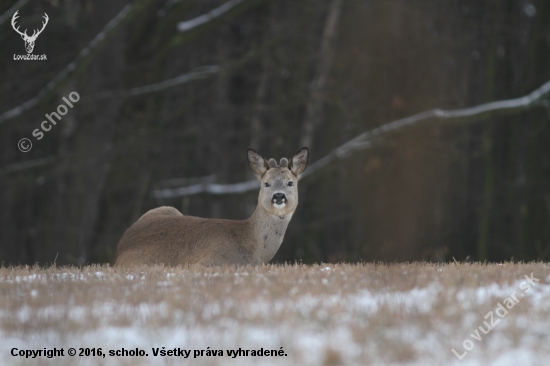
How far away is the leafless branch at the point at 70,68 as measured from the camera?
45.3 ft

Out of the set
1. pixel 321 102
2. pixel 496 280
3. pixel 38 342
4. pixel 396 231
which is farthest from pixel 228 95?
pixel 38 342

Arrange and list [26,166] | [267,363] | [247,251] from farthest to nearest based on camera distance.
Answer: [26,166] → [247,251] → [267,363]

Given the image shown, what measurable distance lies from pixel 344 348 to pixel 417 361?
40 cm

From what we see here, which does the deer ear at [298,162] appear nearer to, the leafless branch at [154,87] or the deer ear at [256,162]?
the deer ear at [256,162]

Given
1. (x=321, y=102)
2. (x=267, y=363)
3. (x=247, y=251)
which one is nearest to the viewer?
(x=267, y=363)

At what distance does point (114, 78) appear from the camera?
51.1 ft

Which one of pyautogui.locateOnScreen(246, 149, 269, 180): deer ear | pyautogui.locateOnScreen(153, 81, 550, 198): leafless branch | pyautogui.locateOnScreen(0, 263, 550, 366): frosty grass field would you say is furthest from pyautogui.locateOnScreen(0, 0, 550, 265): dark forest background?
pyautogui.locateOnScreen(0, 263, 550, 366): frosty grass field

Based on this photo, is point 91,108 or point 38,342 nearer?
point 38,342

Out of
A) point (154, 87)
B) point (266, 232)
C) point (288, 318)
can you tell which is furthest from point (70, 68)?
point (288, 318)

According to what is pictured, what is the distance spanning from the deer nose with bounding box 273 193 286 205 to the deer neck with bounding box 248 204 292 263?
229mm

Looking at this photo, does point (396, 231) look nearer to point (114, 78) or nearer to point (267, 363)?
point (114, 78)

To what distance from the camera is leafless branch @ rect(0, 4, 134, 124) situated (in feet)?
45.3

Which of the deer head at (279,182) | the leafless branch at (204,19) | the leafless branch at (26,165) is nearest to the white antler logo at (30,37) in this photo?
the leafless branch at (26,165)

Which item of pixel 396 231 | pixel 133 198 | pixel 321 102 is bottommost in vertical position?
pixel 396 231
